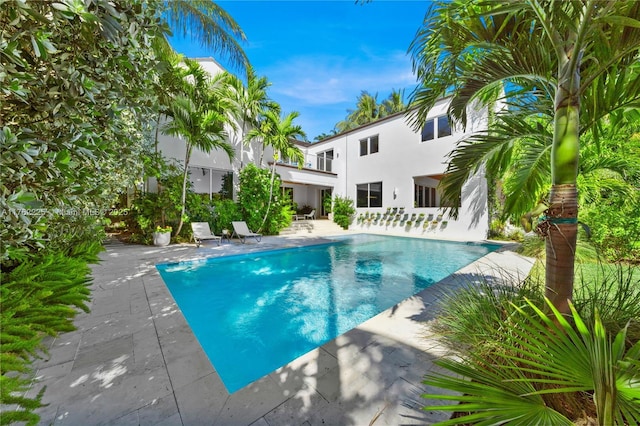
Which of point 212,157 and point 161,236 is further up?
point 212,157

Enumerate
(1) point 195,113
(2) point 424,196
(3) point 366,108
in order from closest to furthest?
(1) point 195,113
(2) point 424,196
(3) point 366,108

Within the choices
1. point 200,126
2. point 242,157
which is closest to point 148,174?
point 200,126

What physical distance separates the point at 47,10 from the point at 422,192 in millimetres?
17315

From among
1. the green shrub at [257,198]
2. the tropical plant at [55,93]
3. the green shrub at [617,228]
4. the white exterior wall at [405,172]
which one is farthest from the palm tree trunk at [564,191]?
the green shrub at [257,198]

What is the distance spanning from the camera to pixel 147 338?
2.93 m

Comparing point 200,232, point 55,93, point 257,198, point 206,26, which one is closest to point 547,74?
point 55,93

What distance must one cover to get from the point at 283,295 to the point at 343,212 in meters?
12.5

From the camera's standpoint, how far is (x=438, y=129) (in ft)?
44.9

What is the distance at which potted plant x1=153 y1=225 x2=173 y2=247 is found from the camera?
9516mm

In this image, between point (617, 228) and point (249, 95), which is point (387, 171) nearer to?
point (249, 95)

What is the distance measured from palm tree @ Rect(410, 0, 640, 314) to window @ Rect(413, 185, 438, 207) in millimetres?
12460

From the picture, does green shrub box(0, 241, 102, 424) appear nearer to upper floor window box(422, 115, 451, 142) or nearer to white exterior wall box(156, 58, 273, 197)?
white exterior wall box(156, 58, 273, 197)

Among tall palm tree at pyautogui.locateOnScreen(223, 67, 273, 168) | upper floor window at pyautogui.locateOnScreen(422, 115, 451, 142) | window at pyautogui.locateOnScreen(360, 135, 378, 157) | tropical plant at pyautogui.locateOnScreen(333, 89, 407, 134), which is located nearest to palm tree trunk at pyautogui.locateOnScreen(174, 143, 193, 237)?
tall palm tree at pyautogui.locateOnScreen(223, 67, 273, 168)

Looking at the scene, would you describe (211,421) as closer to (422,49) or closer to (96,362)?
(96,362)
